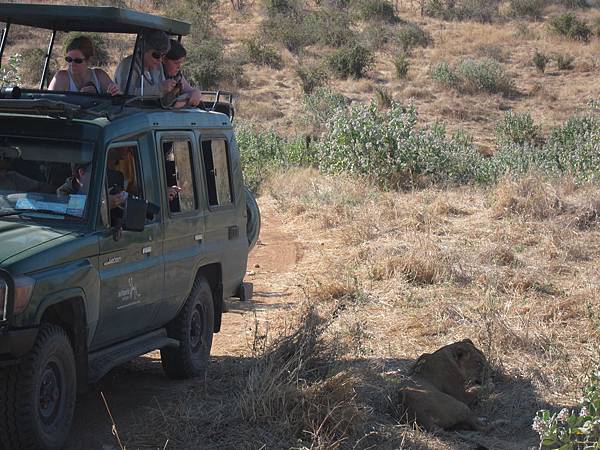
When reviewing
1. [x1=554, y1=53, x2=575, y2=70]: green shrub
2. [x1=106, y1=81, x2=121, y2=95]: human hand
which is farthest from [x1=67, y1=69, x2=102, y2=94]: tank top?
[x1=554, y1=53, x2=575, y2=70]: green shrub

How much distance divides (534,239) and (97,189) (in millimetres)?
7160

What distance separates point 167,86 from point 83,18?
0.73 meters

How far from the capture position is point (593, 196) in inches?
504

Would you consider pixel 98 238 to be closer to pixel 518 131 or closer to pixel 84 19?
pixel 84 19

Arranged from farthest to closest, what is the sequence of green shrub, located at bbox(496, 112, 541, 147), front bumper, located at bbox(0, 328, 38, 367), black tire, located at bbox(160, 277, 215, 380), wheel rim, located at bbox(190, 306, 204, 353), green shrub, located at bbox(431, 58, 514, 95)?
1. green shrub, located at bbox(431, 58, 514, 95)
2. green shrub, located at bbox(496, 112, 541, 147)
3. wheel rim, located at bbox(190, 306, 204, 353)
4. black tire, located at bbox(160, 277, 215, 380)
5. front bumper, located at bbox(0, 328, 38, 367)

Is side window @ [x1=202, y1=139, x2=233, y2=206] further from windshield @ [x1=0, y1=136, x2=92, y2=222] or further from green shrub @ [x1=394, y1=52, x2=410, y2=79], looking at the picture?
green shrub @ [x1=394, y1=52, x2=410, y2=79]

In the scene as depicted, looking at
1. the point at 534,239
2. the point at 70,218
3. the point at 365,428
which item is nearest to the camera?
the point at 70,218

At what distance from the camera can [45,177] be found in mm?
5641

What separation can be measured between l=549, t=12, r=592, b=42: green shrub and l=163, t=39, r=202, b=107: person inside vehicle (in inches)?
1241

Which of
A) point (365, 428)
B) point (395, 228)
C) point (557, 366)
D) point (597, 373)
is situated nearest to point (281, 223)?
point (395, 228)

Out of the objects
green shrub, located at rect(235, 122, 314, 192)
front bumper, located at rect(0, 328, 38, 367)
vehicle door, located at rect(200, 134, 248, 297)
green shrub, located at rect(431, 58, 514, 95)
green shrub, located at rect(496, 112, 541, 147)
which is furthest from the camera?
green shrub, located at rect(431, 58, 514, 95)

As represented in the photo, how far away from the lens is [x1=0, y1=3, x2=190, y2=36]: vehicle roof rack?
20.6 ft

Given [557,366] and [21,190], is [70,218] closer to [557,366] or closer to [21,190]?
[21,190]

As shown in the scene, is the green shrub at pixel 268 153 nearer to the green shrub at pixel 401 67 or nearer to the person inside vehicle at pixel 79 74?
the person inside vehicle at pixel 79 74
